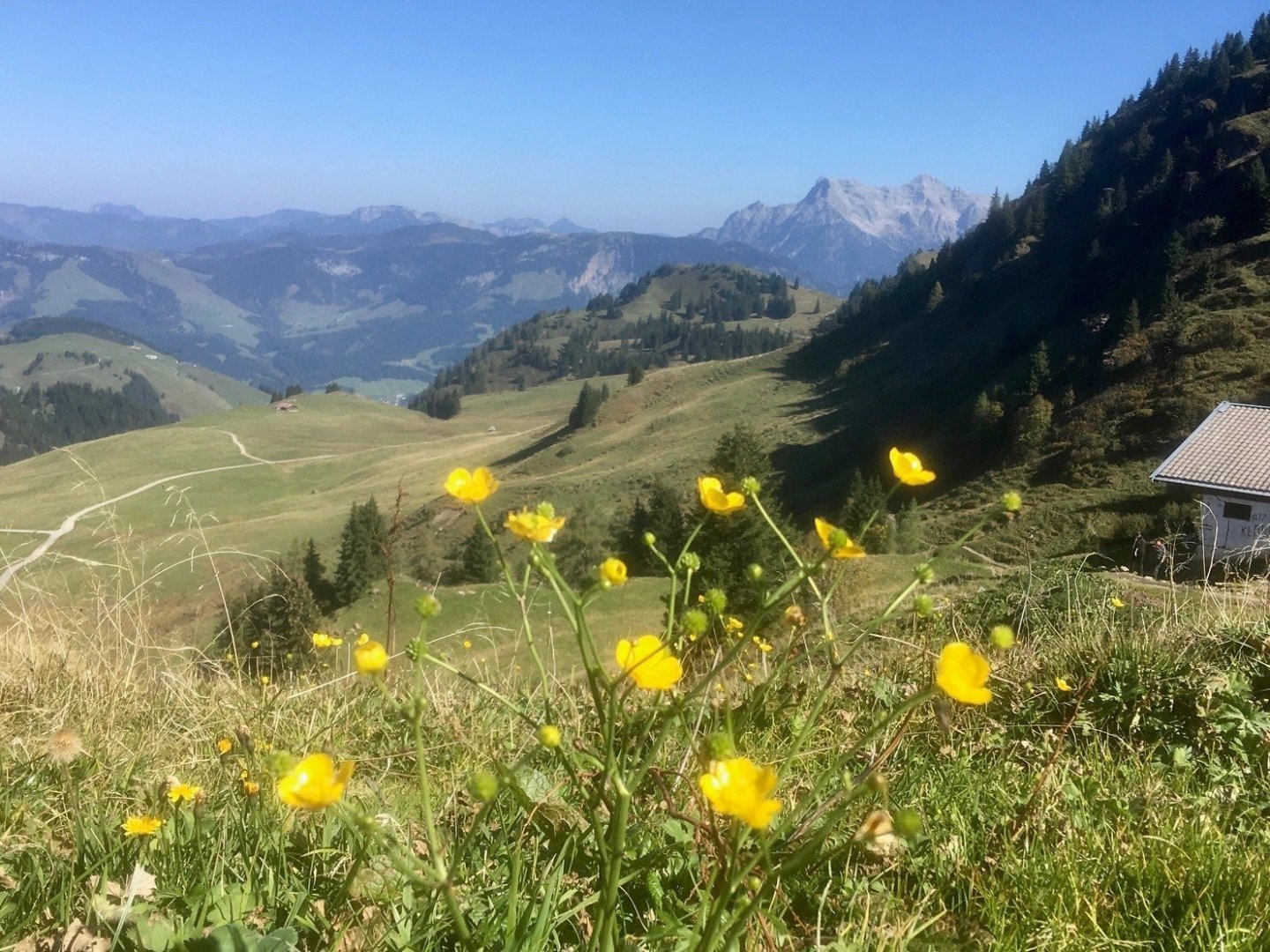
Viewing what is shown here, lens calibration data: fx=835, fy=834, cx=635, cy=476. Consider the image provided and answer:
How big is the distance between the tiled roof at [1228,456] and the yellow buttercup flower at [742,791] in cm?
3305

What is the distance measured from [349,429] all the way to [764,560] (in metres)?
121

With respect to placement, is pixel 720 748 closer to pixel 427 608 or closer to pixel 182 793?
pixel 427 608

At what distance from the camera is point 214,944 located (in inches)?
58.4

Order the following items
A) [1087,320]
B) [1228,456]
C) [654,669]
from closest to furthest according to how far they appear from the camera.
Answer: [654,669] → [1228,456] → [1087,320]

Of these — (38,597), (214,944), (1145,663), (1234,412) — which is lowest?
(1234,412)

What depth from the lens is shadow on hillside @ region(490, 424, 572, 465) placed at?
326 feet

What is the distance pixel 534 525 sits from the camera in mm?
1489

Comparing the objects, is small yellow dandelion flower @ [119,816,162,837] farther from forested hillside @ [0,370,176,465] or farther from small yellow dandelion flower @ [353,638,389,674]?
forested hillside @ [0,370,176,465]

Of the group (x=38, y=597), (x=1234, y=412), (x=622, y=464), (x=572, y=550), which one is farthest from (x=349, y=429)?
(x=38, y=597)

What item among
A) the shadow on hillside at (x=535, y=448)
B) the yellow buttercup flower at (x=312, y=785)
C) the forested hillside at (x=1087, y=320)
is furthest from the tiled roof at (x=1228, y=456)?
the shadow on hillside at (x=535, y=448)

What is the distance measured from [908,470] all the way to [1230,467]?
3498cm

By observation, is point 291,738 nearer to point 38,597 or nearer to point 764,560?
point 38,597

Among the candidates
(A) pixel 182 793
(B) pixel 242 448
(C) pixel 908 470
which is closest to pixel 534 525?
(C) pixel 908 470

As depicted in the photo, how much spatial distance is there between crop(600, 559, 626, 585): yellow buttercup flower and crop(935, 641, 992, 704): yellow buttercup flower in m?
0.52
